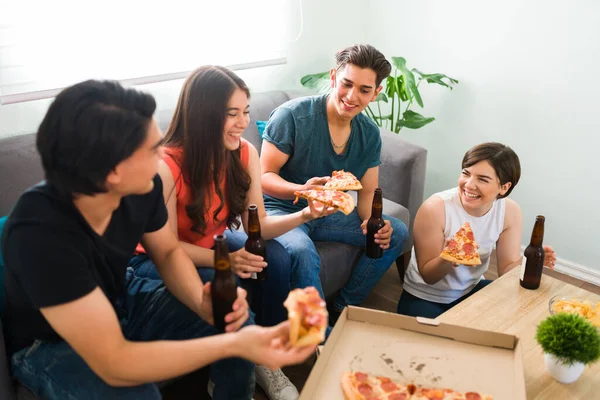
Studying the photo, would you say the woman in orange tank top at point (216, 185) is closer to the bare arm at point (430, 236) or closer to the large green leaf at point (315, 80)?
the bare arm at point (430, 236)

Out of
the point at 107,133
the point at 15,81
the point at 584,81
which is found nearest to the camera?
the point at 107,133

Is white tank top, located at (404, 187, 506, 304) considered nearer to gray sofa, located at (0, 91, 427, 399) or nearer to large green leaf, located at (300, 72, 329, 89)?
gray sofa, located at (0, 91, 427, 399)

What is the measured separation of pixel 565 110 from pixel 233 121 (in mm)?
2041

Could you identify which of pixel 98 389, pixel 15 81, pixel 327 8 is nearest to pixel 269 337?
pixel 98 389

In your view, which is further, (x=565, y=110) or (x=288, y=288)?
(x=565, y=110)

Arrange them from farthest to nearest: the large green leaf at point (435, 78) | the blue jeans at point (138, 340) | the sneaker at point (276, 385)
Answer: the large green leaf at point (435, 78)
the sneaker at point (276, 385)
the blue jeans at point (138, 340)

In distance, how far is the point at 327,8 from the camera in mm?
3562

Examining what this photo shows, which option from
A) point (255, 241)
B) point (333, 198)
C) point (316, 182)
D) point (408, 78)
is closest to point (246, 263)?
point (255, 241)

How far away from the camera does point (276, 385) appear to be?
2.00m

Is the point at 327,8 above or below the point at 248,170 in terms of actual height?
above

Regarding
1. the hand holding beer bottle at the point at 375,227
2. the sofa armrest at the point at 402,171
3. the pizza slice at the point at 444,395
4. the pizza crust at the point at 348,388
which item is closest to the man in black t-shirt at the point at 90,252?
the pizza crust at the point at 348,388

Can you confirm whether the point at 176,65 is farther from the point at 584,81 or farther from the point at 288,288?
the point at 584,81

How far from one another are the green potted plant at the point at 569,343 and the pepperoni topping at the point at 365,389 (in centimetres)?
50

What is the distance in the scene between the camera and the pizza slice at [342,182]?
2166 mm
